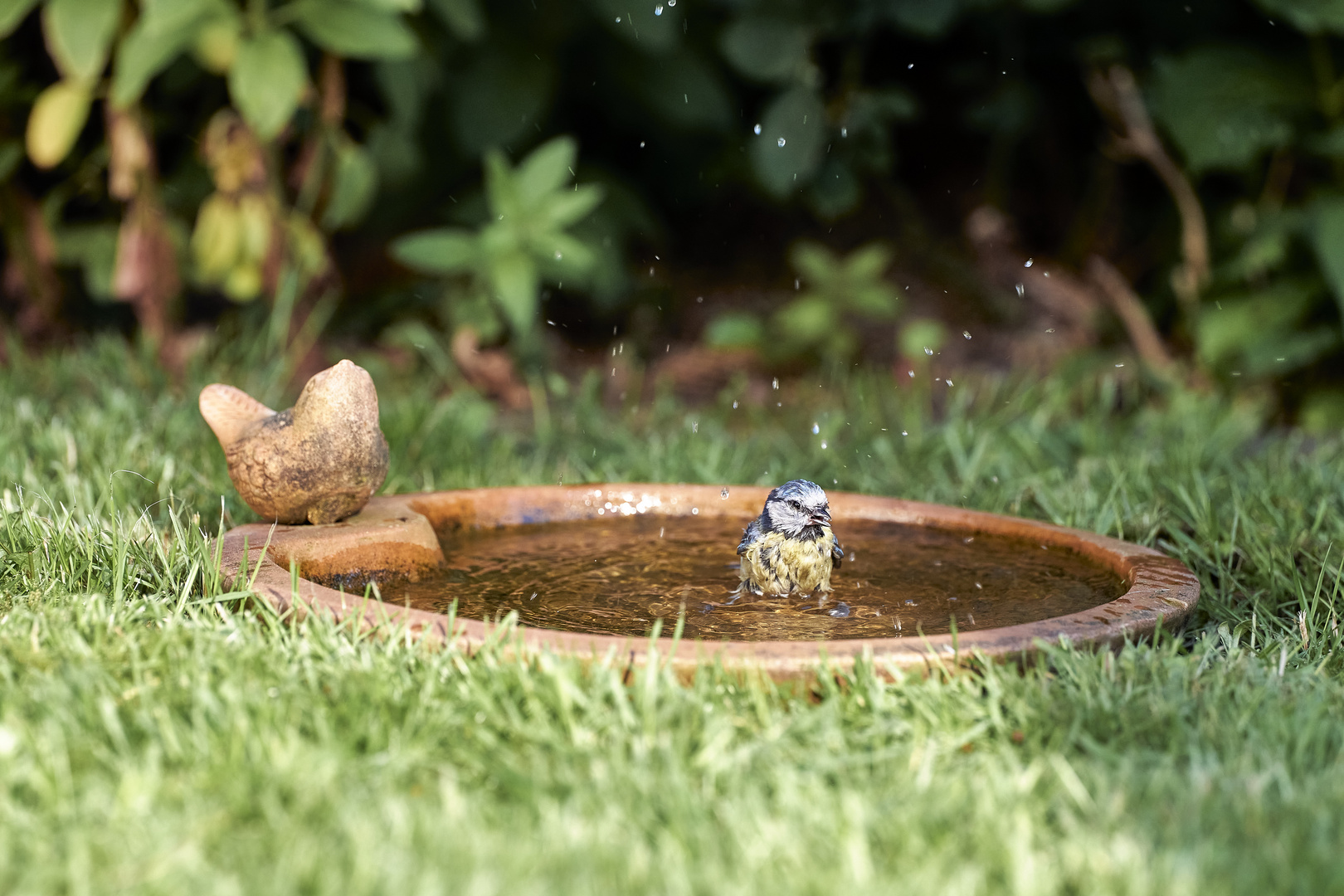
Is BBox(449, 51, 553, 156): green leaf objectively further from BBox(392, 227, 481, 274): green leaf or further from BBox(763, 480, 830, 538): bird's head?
BBox(763, 480, 830, 538): bird's head

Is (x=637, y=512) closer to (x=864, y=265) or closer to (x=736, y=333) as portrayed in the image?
(x=736, y=333)

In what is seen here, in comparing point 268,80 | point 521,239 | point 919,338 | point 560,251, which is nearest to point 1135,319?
point 919,338

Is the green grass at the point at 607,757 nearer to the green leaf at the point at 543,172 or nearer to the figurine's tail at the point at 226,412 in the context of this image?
the figurine's tail at the point at 226,412

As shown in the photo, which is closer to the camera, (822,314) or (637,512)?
(637,512)

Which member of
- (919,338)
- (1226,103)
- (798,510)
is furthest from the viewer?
(919,338)

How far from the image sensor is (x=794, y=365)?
5230mm

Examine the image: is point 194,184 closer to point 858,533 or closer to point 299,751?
point 858,533

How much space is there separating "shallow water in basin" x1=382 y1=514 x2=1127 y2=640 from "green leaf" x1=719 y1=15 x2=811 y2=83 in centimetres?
226

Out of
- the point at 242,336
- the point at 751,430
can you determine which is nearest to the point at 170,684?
the point at 751,430

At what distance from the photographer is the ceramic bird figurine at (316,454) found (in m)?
2.23

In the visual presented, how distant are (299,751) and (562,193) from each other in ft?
9.53

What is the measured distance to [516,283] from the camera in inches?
159

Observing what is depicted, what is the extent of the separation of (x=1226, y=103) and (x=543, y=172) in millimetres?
2323

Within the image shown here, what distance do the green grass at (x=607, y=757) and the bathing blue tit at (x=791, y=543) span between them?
469mm
